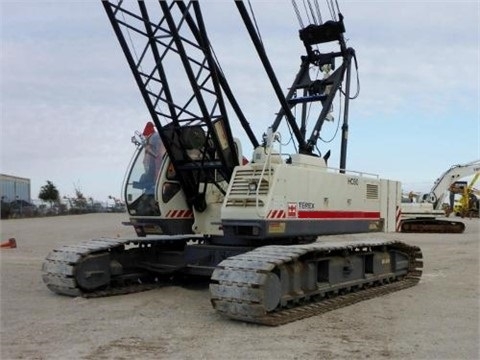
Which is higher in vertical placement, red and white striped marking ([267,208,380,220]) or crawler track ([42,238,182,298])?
red and white striped marking ([267,208,380,220])

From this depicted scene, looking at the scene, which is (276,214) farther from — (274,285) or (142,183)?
(142,183)

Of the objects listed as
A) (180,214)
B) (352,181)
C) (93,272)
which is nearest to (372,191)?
(352,181)

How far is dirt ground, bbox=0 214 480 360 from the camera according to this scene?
6.09m

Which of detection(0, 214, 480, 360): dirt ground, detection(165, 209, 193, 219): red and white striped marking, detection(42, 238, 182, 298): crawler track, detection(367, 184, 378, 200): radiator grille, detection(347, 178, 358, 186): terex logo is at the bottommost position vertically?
detection(0, 214, 480, 360): dirt ground

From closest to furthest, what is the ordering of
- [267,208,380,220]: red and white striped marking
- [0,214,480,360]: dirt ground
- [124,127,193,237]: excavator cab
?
[0,214,480,360]: dirt ground, [267,208,380,220]: red and white striped marking, [124,127,193,237]: excavator cab

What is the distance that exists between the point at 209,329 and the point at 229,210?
2.04 m

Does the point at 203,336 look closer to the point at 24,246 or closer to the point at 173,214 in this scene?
the point at 173,214

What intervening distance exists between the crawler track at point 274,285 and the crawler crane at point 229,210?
0.03 meters

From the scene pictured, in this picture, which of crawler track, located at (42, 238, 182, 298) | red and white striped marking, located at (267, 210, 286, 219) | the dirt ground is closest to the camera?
the dirt ground

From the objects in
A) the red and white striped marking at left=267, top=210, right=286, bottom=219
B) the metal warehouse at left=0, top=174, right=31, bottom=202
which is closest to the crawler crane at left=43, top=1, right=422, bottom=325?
the red and white striped marking at left=267, top=210, right=286, bottom=219

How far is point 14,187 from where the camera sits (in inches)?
2242

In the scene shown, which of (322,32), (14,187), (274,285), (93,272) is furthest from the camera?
(14,187)

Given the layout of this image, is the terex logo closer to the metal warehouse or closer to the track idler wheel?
the track idler wheel

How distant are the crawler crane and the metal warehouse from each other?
147 ft
